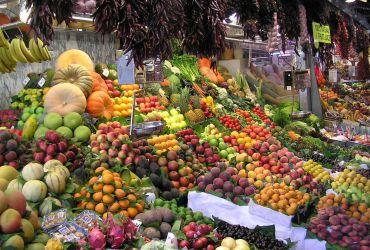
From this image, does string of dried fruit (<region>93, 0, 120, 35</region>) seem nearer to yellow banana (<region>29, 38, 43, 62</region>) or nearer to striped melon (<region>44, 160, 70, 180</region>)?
striped melon (<region>44, 160, 70, 180</region>)

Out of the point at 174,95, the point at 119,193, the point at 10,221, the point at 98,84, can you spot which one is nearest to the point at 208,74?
the point at 174,95

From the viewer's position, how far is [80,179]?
150 inches

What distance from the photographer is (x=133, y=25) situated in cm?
237

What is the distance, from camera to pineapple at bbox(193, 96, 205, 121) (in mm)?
6309

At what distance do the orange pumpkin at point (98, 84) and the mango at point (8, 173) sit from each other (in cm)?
231

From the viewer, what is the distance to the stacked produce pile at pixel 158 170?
3080mm

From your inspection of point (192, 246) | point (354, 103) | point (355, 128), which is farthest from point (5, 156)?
point (354, 103)

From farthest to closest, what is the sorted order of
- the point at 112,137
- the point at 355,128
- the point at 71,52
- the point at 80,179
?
1. the point at 355,128
2. the point at 71,52
3. the point at 112,137
4. the point at 80,179

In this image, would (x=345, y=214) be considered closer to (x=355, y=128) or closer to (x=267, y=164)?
(x=267, y=164)

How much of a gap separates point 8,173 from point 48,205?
1.75 feet

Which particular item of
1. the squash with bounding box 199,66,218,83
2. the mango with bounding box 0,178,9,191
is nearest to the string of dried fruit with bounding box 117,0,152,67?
the mango with bounding box 0,178,9,191

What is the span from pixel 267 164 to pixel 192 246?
86.3 inches

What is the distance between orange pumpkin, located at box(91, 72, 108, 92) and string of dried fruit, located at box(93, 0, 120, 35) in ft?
11.2

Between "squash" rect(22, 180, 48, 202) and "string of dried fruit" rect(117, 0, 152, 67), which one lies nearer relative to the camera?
"string of dried fruit" rect(117, 0, 152, 67)
